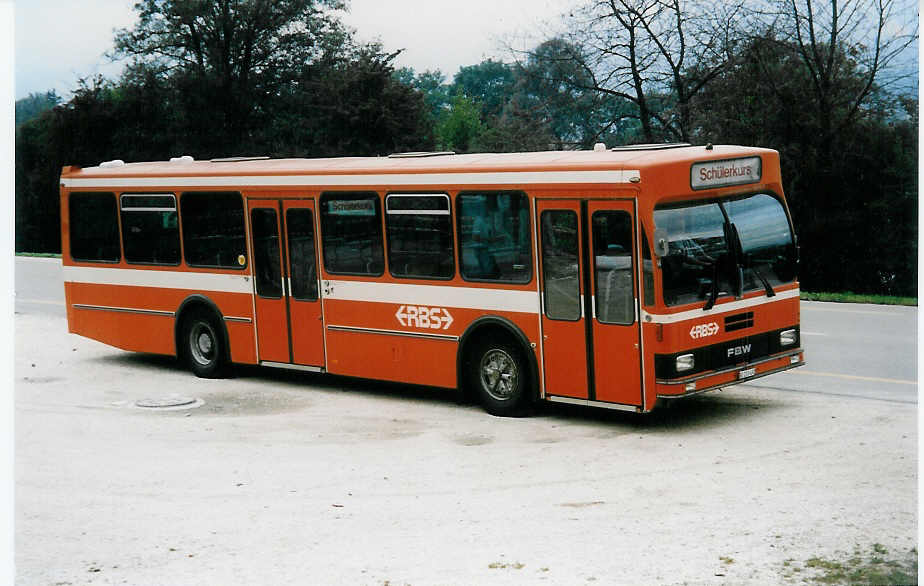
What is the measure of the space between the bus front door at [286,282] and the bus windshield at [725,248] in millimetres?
4774

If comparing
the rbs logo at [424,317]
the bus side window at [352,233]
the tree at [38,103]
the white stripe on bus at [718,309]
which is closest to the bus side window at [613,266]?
the white stripe on bus at [718,309]

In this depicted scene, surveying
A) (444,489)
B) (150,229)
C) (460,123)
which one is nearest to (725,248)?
(444,489)

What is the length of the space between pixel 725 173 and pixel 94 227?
935cm

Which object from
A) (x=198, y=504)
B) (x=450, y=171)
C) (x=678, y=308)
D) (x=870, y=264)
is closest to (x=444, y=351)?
(x=450, y=171)

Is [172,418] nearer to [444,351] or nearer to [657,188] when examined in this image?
[444,351]

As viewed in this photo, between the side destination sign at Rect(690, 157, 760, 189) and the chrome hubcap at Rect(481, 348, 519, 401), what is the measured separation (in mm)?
2652

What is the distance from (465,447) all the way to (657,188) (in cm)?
299

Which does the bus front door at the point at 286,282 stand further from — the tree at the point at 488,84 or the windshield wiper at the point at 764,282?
the tree at the point at 488,84

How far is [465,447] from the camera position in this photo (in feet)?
37.1

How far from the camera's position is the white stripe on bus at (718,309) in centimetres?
1126

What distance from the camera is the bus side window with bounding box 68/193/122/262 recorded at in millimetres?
16891

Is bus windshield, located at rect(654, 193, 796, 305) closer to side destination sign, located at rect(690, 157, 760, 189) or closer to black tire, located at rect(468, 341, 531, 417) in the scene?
side destination sign, located at rect(690, 157, 760, 189)

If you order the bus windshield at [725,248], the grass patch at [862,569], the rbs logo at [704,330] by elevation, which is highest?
the bus windshield at [725,248]

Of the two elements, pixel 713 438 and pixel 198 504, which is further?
pixel 713 438
